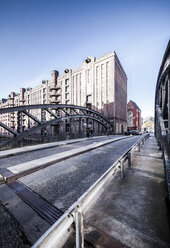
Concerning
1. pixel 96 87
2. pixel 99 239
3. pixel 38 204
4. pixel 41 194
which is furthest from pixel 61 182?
pixel 96 87

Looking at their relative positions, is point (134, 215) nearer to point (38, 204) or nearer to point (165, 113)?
point (38, 204)

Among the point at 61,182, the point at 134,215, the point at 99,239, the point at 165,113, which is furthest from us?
the point at 165,113

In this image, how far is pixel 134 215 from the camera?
7.24ft

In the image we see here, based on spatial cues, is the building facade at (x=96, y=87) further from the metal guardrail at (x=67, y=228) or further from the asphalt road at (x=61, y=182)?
the metal guardrail at (x=67, y=228)

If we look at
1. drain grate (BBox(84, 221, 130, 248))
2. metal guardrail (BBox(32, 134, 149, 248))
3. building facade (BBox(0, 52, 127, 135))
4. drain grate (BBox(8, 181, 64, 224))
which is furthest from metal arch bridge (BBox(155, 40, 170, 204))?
building facade (BBox(0, 52, 127, 135))

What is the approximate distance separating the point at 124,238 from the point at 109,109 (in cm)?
2996

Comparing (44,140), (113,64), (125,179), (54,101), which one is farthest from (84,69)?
(125,179)

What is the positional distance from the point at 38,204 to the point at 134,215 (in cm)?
204

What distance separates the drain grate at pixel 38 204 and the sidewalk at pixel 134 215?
639mm

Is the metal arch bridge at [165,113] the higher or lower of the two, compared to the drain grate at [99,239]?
higher

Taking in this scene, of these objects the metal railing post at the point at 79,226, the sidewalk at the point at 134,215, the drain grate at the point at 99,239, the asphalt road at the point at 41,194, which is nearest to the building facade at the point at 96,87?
the asphalt road at the point at 41,194

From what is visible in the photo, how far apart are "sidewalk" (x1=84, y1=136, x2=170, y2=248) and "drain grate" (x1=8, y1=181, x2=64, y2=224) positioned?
2.10ft

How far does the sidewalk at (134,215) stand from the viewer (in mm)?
1751

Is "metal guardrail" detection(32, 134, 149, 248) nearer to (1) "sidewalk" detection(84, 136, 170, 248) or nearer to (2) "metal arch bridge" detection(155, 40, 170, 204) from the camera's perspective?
(1) "sidewalk" detection(84, 136, 170, 248)
